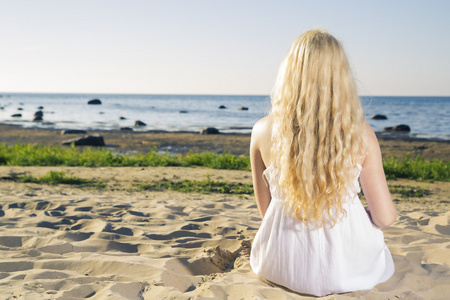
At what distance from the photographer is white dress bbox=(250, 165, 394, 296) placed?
8.79 ft

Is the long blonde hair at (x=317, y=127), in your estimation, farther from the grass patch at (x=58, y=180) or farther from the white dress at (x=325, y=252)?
the grass patch at (x=58, y=180)

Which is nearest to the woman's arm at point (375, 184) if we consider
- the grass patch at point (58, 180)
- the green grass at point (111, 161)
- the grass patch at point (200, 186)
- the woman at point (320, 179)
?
the woman at point (320, 179)

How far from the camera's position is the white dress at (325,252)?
2.68 metres

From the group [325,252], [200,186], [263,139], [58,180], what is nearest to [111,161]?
[58,180]

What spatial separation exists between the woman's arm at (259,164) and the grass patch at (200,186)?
12.3 feet

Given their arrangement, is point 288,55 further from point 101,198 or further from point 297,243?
point 101,198

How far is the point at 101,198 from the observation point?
600 cm

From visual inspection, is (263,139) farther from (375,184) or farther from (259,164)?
(375,184)

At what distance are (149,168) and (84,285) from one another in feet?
21.1

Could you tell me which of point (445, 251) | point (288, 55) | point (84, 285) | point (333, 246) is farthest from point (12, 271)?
point (445, 251)

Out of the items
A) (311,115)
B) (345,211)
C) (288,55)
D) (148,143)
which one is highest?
(288,55)

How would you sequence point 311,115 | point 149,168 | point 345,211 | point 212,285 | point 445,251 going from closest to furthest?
→ point 311,115 → point 345,211 → point 212,285 → point 445,251 → point 149,168

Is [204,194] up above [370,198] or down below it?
below

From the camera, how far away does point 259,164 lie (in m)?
3.03
